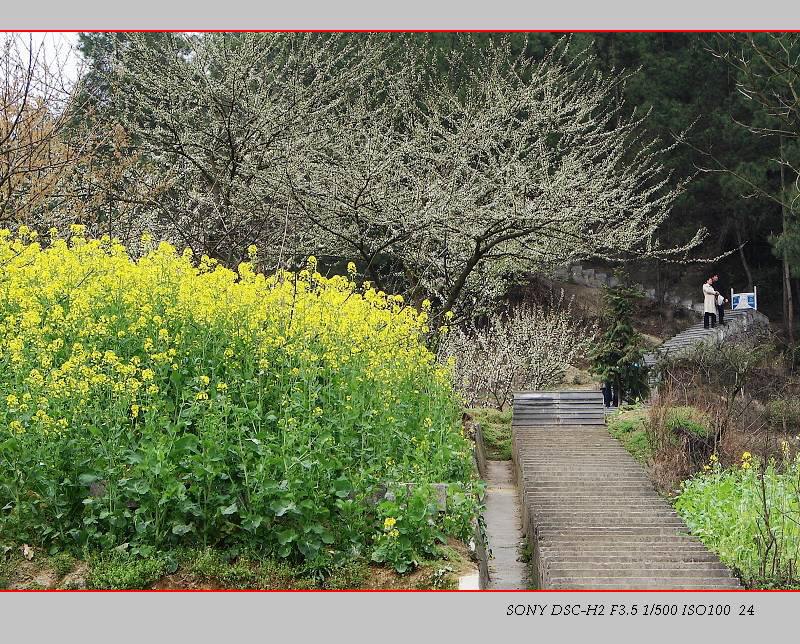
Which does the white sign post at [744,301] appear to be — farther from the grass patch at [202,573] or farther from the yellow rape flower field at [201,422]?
the grass patch at [202,573]

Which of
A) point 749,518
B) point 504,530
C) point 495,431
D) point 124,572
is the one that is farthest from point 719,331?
point 124,572

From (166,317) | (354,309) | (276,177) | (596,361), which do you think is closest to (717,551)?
(354,309)

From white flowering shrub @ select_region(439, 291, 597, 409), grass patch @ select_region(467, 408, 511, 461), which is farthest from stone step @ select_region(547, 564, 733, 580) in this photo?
white flowering shrub @ select_region(439, 291, 597, 409)

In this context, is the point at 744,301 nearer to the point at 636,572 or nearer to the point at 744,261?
the point at 744,261

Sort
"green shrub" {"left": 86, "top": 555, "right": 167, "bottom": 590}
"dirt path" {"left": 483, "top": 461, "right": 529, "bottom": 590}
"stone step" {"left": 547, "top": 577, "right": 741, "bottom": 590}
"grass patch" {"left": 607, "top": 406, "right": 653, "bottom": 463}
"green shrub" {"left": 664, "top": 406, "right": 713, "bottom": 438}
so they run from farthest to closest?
"grass patch" {"left": 607, "top": 406, "right": 653, "bottom": 463} → "green shrub" {"left": 664, "top": 406, "right": 713, "bottom": 438} → "dirt path" {"left": 483, "top": 461, "right": 529, "bottom": 590} → "stone step" {"left": 547, "top": 577, "right": 741, "bottom": 590} → "green shrub" {"left": 86, "top": 555, "right": 167, "bottom": 590}

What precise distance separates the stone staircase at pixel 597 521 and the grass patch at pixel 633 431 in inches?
6.1

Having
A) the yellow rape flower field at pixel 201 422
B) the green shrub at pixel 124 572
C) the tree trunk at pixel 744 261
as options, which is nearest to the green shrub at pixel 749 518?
the yellow rape flower field at pixel 201 422

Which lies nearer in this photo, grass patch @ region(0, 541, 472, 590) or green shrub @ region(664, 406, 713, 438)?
grass patch @ region(0, 541, 472, 590)

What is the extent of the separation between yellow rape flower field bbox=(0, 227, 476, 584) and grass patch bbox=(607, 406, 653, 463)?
5.10 metres

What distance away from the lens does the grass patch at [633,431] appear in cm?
1256

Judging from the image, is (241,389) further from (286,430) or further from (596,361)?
(596,361)

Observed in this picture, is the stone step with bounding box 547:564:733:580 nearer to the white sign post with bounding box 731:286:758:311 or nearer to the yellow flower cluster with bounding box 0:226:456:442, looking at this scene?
the yellow flower cluster with bounding box 0:226:456:442

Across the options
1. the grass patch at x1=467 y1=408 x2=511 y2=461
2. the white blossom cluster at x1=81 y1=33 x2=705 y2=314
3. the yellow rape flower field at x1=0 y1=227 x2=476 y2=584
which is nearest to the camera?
the yellow rape flower field at x1=0 y1=227 x2=476 y2=584

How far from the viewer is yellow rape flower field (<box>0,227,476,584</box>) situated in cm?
607
